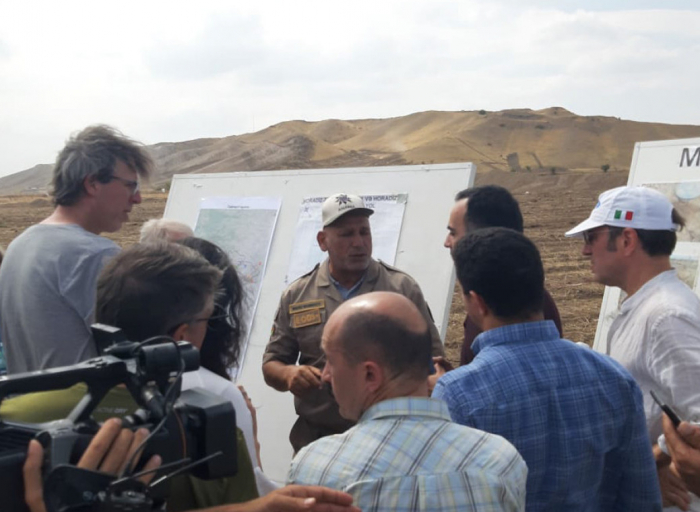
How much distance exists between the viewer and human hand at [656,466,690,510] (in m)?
2.46

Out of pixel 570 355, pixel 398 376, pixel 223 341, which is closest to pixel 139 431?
pixel 398 376

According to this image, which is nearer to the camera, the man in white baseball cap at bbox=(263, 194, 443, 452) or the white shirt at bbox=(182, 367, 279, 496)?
the white shirt at bbox=(182, 367, 279, 496)

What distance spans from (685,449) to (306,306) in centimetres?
188

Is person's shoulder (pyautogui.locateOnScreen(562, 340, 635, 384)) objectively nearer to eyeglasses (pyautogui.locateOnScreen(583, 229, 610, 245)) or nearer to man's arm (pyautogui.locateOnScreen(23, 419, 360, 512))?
eyeglasses (pyautogui.locateOnScreen(583, 229, 610, 245))

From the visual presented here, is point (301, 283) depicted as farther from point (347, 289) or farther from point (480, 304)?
point (480, 304)

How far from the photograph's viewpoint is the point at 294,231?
189 inches

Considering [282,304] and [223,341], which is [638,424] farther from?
[282,304]

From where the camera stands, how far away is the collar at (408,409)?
1.57 m

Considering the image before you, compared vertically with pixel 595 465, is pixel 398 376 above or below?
above

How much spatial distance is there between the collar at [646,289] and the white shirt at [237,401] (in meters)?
1.45

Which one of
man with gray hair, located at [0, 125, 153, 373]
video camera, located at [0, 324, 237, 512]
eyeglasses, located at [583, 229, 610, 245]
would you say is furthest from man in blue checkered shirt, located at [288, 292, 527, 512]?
eyeglasses, located at [583, 229, 610, 245]

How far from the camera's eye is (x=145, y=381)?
1.21 meters

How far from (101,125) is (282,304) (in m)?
1.24

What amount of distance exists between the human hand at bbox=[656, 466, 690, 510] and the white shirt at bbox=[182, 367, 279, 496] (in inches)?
55.4
